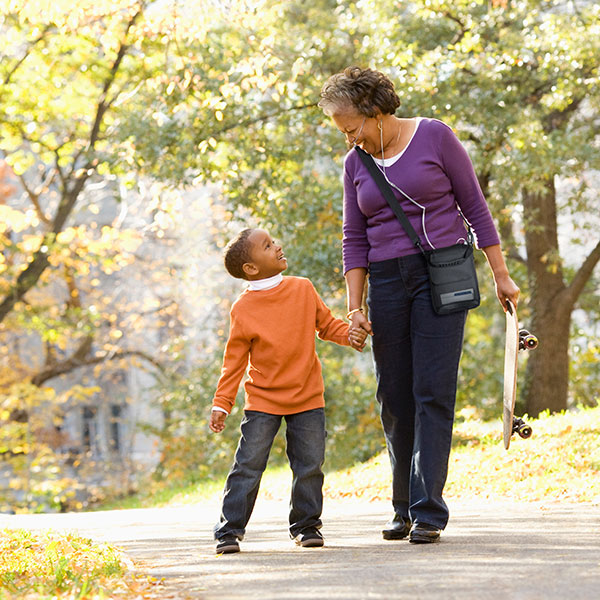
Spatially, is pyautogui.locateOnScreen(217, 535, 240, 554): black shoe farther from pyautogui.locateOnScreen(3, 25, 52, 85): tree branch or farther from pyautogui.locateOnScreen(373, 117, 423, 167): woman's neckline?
pyautogui.locateOnScreen(3, 25, 52, 85): tree branch

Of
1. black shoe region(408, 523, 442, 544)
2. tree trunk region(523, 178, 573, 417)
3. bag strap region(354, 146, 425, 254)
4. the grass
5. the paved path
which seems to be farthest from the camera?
tree trunk region(523, 178, 573, 417)

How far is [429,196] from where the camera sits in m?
4.54

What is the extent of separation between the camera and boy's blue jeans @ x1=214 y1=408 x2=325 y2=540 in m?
4.72

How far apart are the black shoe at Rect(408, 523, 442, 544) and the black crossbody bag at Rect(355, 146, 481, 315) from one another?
91cm

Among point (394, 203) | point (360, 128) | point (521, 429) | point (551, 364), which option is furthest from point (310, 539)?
point (551, 364)

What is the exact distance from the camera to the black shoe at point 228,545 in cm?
461

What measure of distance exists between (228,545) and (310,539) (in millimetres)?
366

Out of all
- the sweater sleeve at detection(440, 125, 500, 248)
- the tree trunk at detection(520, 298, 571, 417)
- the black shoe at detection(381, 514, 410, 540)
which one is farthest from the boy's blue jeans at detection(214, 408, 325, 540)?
the tree trunk at detection(520, 298, 571, 417)

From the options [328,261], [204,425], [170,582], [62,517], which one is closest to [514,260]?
[328,261]

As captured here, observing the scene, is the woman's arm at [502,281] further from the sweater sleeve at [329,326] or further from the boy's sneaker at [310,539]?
the boy's sneaker at [310,539]

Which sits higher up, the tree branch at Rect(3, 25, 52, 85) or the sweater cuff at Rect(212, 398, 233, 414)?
the tree branch at Rect(3, 25, 52, 85)

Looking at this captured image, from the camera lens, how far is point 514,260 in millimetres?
14062

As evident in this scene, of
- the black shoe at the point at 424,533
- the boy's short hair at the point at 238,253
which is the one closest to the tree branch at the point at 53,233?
the boy's short hair at the point at 238,253

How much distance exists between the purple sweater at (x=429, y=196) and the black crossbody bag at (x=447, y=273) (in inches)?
1.4
